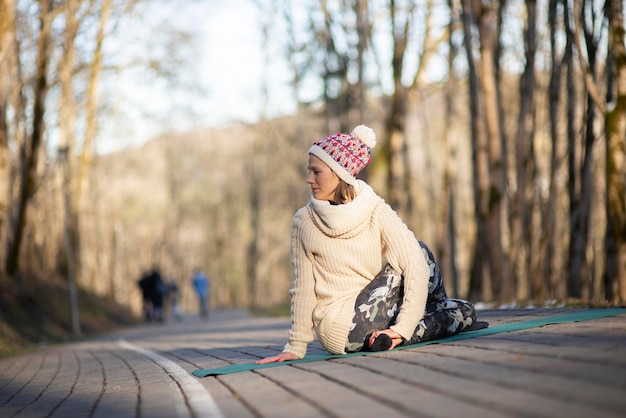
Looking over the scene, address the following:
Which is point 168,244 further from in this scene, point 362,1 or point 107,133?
point 362,1

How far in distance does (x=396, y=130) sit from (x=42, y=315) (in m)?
10.1

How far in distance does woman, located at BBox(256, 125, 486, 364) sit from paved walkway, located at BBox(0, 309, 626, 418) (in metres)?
0.26

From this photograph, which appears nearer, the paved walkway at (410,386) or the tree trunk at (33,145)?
the paved walkway at (410,386)

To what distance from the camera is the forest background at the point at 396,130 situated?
16.1m

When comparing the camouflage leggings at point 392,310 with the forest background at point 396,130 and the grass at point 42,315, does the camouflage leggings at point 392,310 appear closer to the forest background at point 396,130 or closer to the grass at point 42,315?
the forest background at point 396,130

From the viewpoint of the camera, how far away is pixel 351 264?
695 cm

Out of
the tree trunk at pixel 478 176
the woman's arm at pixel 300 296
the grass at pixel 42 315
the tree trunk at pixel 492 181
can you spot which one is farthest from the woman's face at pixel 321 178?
the grass at pixel 42 315

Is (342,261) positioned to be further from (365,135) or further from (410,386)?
(410,386)

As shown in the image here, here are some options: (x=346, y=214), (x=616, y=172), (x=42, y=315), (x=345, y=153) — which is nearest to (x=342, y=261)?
(x=346, y=214)

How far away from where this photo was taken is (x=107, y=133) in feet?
150

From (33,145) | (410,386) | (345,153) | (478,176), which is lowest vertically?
(410,386)

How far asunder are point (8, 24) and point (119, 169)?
137ft

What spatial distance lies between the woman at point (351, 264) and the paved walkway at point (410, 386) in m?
0.26

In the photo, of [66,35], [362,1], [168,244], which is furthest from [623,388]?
[168,244]
